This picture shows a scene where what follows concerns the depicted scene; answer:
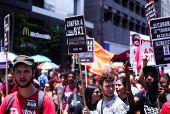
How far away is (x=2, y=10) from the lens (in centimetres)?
1758

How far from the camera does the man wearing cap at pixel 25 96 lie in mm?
3041

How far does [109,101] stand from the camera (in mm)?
4027

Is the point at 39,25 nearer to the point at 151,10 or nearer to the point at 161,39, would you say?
the point at 151,10

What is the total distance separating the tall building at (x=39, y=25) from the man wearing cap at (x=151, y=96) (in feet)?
47.4

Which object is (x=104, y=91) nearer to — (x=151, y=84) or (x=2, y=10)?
(x=151, y=84)

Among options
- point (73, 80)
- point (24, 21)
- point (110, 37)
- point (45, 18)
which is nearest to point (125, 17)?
point (110, 37)

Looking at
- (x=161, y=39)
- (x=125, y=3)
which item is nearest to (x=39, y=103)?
(x=161, y=39)

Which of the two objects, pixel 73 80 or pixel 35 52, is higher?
pixel 35 52

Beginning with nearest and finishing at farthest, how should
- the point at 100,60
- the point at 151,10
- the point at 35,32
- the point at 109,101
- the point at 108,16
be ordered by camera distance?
the point at 109,101, the point at 151,10, the point at 100,60, the point at 35,32, the point at 108,16

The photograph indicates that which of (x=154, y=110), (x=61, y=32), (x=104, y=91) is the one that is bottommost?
(x=154, y=110)

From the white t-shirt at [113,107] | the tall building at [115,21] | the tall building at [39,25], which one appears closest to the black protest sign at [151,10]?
the white t-shirt at [113,107]

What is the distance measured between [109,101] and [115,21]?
32.4 metres

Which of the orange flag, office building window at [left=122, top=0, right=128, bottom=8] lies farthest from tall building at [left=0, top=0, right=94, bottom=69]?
office building window at [left=122, top=0, right=128, bottom=8]

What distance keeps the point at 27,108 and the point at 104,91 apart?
4.83 ft
